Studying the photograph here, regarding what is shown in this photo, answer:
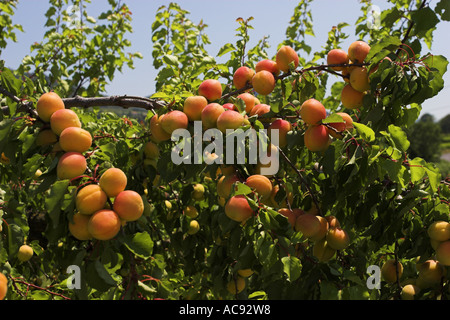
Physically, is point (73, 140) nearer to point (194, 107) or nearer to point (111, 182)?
point (111, 182)

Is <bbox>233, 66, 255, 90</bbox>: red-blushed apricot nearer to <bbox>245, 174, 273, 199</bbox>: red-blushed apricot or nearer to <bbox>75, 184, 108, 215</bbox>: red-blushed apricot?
<bbox>245, 174, 273, 199</bbox>: red-blushed apricot

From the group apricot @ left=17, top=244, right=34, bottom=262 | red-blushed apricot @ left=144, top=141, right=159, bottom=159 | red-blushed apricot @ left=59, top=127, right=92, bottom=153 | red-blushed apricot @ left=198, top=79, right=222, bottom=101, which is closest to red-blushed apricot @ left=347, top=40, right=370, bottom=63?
red-blushed apricot @ left=198, top=79, right=222, bottom=101

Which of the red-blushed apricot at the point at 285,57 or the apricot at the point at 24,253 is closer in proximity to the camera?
the red-blushed apricot at the point at 285,57

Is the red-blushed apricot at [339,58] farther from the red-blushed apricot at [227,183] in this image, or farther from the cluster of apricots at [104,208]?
the cluster of apricots at [104,208]

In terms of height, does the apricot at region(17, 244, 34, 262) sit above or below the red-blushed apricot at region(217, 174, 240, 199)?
below

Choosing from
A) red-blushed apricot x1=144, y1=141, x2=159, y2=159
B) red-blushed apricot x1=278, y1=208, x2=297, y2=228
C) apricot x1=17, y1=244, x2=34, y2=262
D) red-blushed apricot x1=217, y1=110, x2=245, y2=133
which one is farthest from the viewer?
apricot x1=17, y1=244, x2=34, y2=262

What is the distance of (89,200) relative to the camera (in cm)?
92

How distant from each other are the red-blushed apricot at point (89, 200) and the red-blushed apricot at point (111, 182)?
2cm

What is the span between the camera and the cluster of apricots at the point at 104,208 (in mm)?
907

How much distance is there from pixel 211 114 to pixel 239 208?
27 centimetres

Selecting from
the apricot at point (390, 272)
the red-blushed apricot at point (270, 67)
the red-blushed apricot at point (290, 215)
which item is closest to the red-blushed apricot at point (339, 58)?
the red-blushed apricot at point (270, 67)

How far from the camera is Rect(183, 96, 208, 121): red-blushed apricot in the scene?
1.14 meters

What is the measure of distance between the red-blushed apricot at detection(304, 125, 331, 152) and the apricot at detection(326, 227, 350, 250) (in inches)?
10.1

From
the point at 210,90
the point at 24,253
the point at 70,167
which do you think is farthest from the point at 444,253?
the point at 24,253
